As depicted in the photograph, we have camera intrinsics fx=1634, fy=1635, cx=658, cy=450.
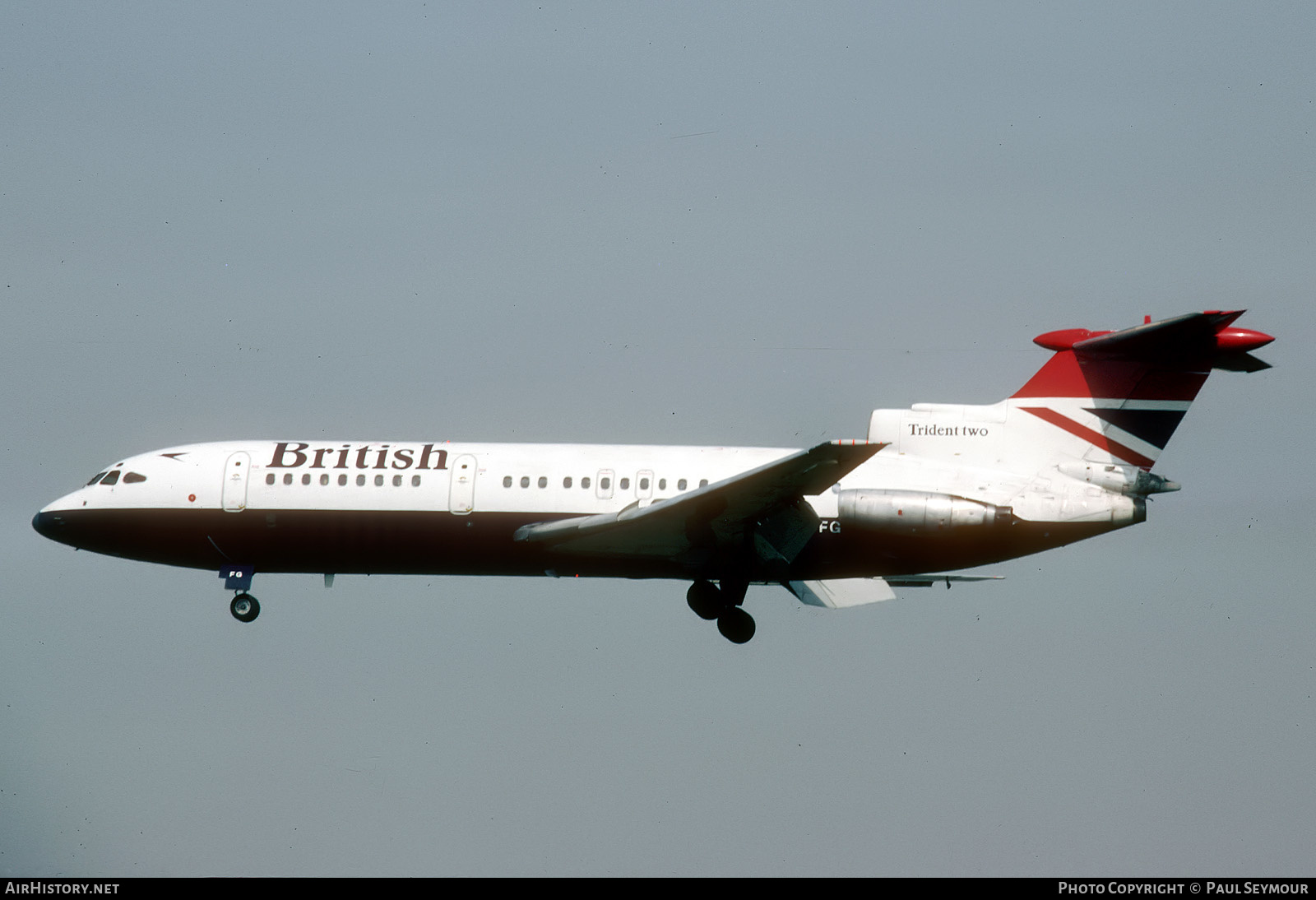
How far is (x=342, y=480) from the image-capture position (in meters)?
34.2

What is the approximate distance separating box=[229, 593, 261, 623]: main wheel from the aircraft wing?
6.92m

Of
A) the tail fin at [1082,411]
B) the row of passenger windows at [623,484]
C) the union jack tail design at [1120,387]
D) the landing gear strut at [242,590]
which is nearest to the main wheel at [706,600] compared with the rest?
the row of passenger windows at [623,484]

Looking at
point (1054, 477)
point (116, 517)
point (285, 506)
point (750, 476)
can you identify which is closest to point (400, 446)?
point (285, 506)

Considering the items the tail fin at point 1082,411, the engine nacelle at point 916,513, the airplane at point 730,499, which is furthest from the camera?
the tail fin at point 1082,411

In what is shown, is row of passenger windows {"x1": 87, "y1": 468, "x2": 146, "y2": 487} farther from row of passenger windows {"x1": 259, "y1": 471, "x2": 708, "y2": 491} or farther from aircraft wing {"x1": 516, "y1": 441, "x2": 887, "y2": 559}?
aircraft wing {"x1": 516, "y1": 441, "x2": 887, "y2": 559}

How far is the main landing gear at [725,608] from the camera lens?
33500mm

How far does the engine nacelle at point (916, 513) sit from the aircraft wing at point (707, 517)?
38.6 inches

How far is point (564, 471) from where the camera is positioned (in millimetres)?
33531

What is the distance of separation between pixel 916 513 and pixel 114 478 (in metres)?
17.8

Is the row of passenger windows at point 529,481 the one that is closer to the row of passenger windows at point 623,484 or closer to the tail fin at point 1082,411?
the row of passenger windows at point 623,484

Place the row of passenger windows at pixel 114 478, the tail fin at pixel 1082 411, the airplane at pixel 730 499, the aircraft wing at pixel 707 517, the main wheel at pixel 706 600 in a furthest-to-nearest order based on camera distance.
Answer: the row of passenger windows at pixel 114 478, the main wheel at pixel 706 600, the tail fin at pixel 1082 411, the airplane at pixel 730 499, the aircraft wing at pixel 707 517

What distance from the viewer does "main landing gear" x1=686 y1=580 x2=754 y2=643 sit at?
33.5 m
